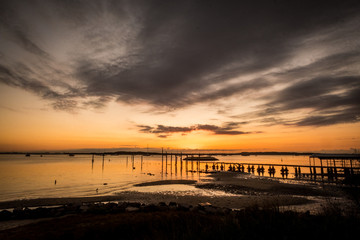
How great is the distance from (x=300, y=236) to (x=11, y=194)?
32.2 metres

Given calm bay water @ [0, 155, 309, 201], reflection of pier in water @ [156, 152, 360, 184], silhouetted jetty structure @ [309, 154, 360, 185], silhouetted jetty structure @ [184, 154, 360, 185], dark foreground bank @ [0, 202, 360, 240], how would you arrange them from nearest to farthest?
dark foreground bank @ [0, 202, 360, 240] → calm bay water @ [0, 155, 309, 201] → silhouetted jetty structure @ [309, 154, 360, 185] → silhouetted jetty structure @ [184, 154, 360, 185] → reflection of pier in water @ [156, 152, 360, 184]

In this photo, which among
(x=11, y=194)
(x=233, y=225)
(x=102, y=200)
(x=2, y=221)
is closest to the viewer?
(x=233, y=225)

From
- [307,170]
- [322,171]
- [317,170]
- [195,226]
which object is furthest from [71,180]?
[317,170]

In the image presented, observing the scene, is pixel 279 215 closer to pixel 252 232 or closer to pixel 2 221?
pixel 252 232

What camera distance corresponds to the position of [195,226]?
691 cm

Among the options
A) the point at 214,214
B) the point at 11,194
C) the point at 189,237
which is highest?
the point at 189,237

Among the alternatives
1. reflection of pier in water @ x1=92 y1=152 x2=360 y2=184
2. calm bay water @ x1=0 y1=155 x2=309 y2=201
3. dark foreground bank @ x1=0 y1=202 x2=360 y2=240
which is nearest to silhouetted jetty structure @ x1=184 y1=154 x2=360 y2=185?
reflection of pier in water @ x1=92 y1=152 x2=360 y2=184

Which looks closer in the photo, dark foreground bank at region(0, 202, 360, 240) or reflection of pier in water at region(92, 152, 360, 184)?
dark foreground bank at region(0, 202, 360, 240)

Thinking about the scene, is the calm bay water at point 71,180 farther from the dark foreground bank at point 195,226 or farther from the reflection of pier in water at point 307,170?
the dark foreground bank at point 195,226

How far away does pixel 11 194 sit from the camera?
25.1m

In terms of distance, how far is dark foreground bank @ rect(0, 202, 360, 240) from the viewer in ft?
18.2

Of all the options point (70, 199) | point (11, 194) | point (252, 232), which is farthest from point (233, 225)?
point (11, 194)

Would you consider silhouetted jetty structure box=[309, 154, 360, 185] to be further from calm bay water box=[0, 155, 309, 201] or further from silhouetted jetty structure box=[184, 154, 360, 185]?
calm bay water box=[0, 155, 309, 201]

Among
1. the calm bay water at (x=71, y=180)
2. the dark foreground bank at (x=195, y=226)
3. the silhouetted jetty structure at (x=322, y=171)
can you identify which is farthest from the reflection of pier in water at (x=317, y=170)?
the dark foreground bank at (x=195, y=226)
